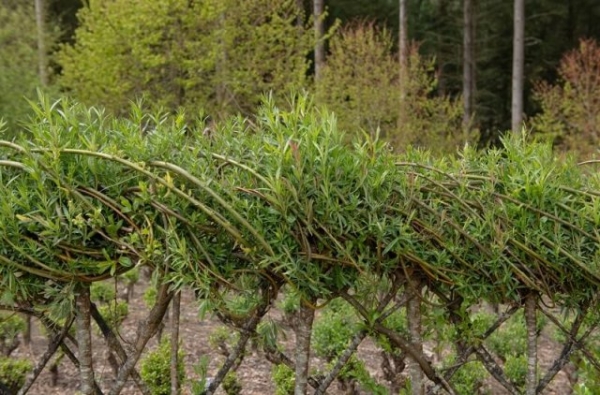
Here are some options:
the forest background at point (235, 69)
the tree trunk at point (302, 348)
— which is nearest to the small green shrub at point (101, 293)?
the tree trunk at point (302, 348)

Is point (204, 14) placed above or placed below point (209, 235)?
above

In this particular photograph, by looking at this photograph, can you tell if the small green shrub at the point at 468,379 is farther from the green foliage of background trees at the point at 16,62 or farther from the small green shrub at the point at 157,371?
the green foliage of background trees at the point at 16,62

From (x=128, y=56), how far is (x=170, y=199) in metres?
13.2

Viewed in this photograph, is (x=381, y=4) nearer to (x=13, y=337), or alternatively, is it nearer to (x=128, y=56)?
(x=128, y=56)

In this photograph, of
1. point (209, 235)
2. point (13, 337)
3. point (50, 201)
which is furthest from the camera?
point (13, 337)

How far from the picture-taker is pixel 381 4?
28734mm

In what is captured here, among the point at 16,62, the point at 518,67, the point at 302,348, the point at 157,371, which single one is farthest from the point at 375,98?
the point at 302,348

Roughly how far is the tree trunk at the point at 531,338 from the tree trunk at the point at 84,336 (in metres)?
1.44

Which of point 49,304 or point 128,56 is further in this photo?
point 128,56

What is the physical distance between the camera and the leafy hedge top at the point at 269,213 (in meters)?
1.88

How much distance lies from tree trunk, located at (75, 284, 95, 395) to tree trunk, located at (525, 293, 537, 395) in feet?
4.71

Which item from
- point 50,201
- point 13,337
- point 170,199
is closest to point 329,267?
point 170,199

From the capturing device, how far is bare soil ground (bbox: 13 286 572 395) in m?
5.07

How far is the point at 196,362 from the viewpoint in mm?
6016
